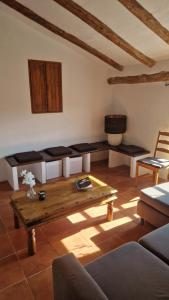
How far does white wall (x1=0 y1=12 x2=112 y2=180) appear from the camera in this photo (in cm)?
351

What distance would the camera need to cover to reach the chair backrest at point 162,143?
3.72m

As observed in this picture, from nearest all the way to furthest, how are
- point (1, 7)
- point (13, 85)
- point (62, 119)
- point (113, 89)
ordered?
point (1, 7)
point (13, 85)
point (62, 119)
point (113, 89)

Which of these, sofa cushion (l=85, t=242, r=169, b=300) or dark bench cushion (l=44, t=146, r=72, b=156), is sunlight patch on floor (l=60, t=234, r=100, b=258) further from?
dark bench cushion (l=44, t=146, r=72, b=156)

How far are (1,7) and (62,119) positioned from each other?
6.67 ft

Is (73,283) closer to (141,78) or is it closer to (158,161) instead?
(158,161)

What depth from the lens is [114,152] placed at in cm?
451

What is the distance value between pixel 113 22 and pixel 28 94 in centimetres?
184

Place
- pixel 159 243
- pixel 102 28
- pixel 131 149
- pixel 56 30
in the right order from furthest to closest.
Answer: pixel 131 149 < pixel 56 30 < pixel 102 28 < pixel 159 243

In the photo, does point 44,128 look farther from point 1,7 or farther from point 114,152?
point 1,7

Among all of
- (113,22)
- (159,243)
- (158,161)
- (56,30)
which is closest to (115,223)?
(159,243)

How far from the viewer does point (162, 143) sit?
3799 millimetres

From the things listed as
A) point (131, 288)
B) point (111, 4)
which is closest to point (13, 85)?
point (111, 4)

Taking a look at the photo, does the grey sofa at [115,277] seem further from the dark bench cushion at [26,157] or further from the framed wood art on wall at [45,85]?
the framed wood art on wall at [45,85]

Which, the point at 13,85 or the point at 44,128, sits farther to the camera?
the point at 44,128
